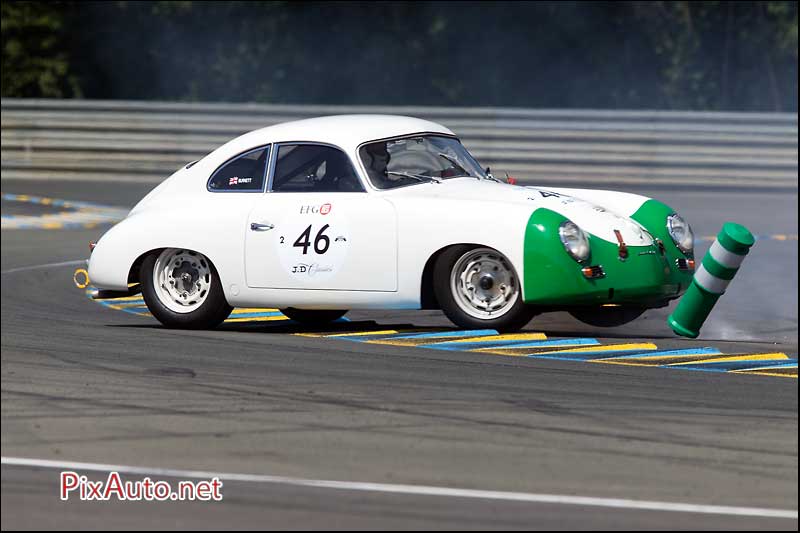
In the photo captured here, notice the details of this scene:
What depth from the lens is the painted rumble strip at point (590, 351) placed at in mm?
9211

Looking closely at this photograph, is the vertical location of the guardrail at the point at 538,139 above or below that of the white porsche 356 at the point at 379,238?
above

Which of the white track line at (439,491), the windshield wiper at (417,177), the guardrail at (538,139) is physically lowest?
the white track line at (439,491)

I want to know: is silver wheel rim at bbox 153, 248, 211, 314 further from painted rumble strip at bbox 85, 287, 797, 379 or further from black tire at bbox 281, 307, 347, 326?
black tire at bbox 281, 307, 347, 326

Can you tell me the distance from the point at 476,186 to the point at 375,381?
1.89 metres

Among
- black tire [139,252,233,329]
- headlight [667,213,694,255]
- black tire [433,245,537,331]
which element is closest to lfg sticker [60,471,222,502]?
black tire [433,245,537,331]

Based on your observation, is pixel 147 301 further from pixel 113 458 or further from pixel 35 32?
pixel 35 32

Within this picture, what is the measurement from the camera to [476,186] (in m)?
9.84

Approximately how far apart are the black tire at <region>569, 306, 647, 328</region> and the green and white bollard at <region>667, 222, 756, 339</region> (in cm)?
41

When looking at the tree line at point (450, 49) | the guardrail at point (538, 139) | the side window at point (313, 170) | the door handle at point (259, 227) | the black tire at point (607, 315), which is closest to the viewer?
the door handle at point (259, 227)

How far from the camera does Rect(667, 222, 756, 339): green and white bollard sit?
9.30 m

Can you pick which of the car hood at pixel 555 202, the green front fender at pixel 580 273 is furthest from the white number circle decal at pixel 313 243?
the green front fender at pixel 580 273

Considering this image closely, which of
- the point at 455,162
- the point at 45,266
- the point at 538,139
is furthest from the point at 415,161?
the point at 538,139

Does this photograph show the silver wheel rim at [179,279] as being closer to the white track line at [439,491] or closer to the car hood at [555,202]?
the car hood at [555,202]

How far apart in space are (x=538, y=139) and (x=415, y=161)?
38.6ft
